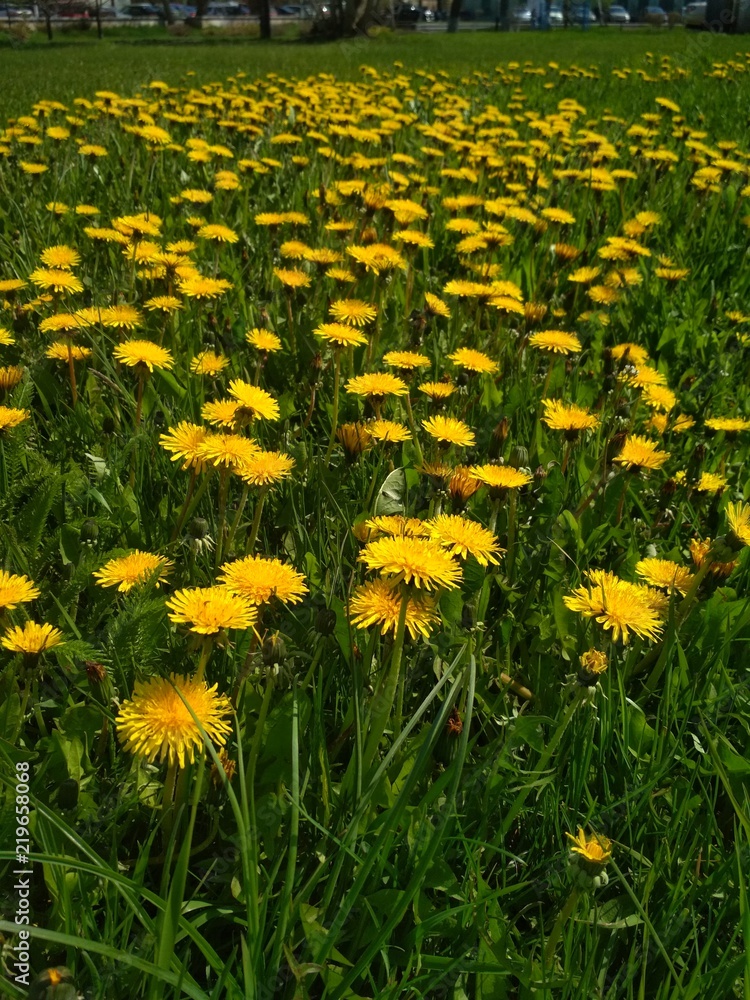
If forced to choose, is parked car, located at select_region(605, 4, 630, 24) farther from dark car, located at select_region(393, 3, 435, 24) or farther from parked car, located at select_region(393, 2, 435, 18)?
dark car, located at select_region(393, 3, 435, 24)

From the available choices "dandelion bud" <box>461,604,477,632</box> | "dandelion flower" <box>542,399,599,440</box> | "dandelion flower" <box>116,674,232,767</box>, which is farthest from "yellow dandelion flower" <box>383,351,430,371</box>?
"dandelion flower" <box>116,674,232,767</box>

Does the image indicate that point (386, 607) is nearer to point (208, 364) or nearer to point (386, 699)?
point (386, 699)

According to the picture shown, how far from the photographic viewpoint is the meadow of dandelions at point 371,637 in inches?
33.7

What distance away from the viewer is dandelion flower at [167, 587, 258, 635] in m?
0.92

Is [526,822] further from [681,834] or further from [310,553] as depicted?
[310,553]

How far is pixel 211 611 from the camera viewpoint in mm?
929

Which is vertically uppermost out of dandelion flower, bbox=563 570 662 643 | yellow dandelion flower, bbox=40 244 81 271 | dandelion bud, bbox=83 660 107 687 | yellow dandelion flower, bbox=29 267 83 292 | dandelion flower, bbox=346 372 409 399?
→ yellow dandelion flower, bbox=40 244 81 271

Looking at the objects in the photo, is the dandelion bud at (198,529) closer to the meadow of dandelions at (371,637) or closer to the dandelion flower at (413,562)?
the meadow of dandelions at (371,637)

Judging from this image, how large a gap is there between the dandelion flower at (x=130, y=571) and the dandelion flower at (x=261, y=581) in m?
0.15

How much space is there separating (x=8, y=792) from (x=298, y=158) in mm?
3042

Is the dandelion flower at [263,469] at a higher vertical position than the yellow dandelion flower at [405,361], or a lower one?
lower

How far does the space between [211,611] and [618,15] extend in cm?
5685

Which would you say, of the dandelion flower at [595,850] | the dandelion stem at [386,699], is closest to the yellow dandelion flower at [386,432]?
the dandelion stem at [386,699]

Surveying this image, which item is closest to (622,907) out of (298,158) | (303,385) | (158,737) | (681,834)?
(681,834)
